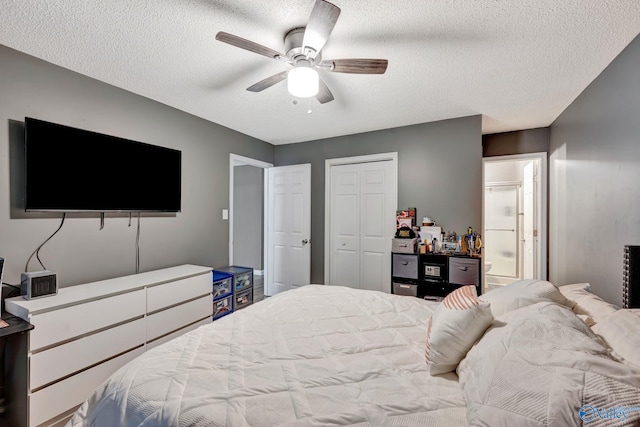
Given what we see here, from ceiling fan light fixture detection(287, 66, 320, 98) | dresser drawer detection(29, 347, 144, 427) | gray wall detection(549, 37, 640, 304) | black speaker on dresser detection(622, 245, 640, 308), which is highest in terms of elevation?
ceiling fan light fixture detection(287, 66, 320, 98)

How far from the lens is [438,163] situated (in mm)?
3471

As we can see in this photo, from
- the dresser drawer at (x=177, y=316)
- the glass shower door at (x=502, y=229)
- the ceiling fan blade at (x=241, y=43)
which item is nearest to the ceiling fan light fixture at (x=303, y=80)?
the ceiling fan blade at (x=241, y=43)

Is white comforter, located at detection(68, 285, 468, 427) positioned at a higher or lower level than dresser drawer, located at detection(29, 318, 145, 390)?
higher

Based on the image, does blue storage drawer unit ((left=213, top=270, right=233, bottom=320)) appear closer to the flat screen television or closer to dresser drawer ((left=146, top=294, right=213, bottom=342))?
dresser drawer ((left=146, top=294, right=213, bottom=342))

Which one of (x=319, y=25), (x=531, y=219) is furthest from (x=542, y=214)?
(x=319, y=25)

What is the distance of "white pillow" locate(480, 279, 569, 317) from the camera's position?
1379mm

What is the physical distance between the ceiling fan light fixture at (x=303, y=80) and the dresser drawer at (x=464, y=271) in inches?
92.5

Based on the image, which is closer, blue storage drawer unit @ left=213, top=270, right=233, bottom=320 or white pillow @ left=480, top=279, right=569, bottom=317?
white pillow @ left=480, top=279, right=569, bottom=317

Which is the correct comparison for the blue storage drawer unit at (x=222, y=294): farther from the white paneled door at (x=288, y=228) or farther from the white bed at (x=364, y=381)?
the white bed at (x=364, y=381)

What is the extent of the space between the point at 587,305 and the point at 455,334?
79cm

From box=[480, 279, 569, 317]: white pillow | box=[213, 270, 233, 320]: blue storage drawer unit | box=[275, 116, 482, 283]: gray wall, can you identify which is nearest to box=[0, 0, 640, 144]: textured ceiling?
box=[275, 116, 482, 283]: gray wall

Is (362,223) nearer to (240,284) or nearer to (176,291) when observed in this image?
(240,284)

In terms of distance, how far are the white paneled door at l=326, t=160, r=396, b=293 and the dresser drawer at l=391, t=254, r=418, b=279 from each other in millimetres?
406

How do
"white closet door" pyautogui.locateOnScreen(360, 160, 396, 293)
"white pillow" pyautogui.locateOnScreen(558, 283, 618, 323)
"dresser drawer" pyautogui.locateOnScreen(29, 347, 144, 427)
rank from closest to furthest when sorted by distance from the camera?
"white pillow" pyautogui.locateOnScreen(558, 283, 618, 323), "dresser drawer" pyautogui.locateOnScreen(29, 347, 144, 427), "white closet door" pyautogui.locateOnScreen(360, 160, 396, 293)
